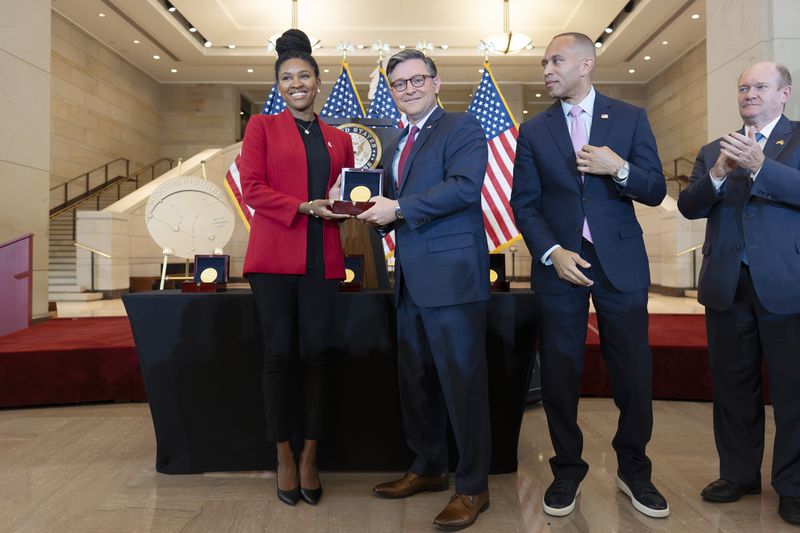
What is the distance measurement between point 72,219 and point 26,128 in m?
9.34

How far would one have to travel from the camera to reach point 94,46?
16406mm

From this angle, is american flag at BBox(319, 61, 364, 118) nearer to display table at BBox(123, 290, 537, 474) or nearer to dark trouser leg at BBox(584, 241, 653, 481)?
display table at BBox(123, 290, 537, 474)

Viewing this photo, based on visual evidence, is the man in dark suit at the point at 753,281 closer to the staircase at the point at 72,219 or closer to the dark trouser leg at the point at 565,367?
the dark trouser leg at the point at 565,367

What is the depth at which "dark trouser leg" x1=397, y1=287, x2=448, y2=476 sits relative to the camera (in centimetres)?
248

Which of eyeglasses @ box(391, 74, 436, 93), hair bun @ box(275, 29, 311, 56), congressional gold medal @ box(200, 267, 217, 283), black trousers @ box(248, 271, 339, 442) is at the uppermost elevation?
hair bun @ box(275, 29, 311, 56)

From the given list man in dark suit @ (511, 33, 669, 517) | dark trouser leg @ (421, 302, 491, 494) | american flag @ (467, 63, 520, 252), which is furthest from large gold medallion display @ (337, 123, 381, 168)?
american flag @ (467, 63, 520, 252)

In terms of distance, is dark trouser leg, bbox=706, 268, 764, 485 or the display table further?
the display table

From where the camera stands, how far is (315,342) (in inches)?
97.1

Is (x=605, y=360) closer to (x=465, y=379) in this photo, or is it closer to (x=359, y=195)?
(x=465, y=379)

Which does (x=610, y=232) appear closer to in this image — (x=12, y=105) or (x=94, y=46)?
(x=12, y=105)

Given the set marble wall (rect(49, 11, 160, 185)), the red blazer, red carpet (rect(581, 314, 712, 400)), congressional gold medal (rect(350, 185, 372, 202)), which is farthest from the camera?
marble wall (rect(49, 11, 160, 185))

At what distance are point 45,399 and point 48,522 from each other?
2.14 meters

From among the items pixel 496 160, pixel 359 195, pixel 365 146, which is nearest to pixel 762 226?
pixel 359 195

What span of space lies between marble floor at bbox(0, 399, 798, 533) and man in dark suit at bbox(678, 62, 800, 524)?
Answer: 24 centimetres
